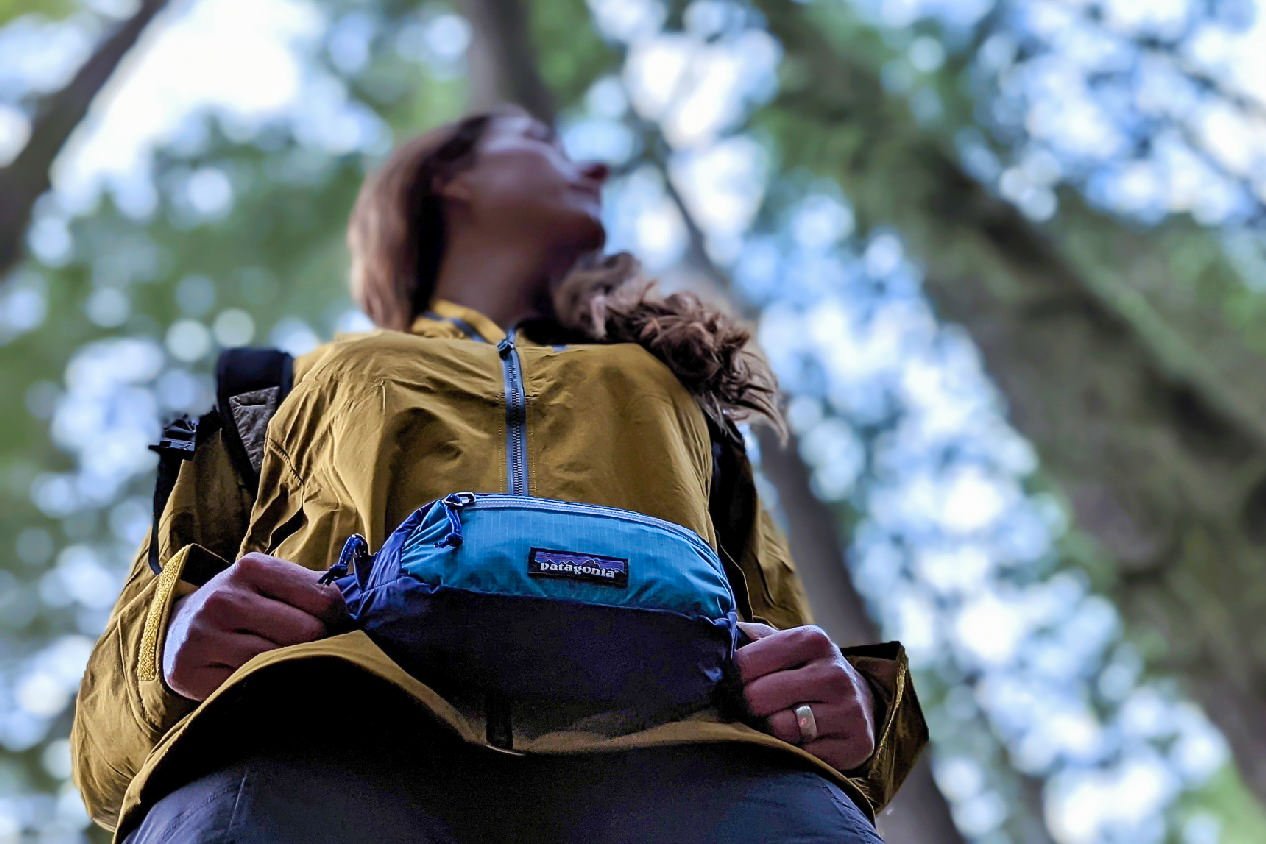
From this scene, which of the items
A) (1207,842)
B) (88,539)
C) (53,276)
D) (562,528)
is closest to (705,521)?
(562,528)

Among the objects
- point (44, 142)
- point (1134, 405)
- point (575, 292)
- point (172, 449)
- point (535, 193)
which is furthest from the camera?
point (1134, 405)

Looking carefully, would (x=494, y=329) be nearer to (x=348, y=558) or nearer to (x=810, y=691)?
(x=348, y=558)

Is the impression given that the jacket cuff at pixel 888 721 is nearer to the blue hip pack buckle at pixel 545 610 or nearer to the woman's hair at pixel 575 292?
the blue hip pack buckle at pixel 545 610

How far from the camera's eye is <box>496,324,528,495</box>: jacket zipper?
1.32 m

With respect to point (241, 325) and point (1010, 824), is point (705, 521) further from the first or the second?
point (1010, 824)

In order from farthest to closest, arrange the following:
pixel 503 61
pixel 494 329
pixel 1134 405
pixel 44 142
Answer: pixel 1134 405
pixel 503 61
pixel 44 142
pixel 494 329

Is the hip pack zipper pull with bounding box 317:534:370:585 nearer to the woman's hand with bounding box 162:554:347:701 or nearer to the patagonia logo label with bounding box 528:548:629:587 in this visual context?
the woman's hand with bounding box 162:554:347:701

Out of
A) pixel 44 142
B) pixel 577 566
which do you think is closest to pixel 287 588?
pixel 577 566

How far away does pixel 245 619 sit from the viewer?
3.69 ft

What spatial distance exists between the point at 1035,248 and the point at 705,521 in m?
4.30

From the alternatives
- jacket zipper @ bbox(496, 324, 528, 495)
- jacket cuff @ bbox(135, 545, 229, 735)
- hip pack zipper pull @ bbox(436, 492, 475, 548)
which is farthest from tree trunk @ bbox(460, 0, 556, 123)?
hip pack zipper pull @ bbox(436, 492, 475, 548)

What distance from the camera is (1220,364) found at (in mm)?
5359

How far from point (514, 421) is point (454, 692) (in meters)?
0.37

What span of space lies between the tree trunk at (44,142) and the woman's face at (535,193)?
2134mm
